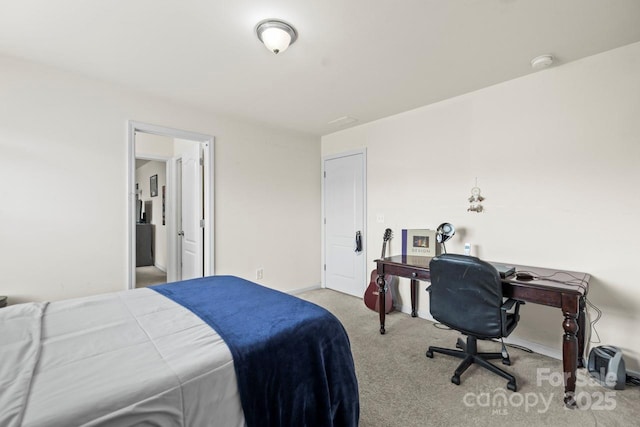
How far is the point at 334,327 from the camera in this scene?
1.48 metres

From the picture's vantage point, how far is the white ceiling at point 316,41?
1713 millimetres

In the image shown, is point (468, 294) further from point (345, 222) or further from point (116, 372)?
point (345, 222)

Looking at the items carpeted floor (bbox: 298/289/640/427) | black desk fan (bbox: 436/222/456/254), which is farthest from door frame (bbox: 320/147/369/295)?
carpeted floor (bbox: 298/289/640/427)

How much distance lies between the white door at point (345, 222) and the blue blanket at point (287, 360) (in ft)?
8.21

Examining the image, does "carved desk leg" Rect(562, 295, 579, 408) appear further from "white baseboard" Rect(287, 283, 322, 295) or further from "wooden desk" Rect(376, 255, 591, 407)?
"white baseboard" Rect(287, 283, 322, 295)

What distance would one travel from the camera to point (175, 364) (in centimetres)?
104

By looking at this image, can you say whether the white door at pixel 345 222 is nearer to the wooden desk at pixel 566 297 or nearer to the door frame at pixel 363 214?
the door frame at pixel 363 214

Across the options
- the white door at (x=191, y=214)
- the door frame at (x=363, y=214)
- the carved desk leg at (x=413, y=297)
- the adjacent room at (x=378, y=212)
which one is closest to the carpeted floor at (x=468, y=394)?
the adjacent room at (x=378, y=212)

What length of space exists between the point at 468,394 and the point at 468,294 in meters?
0.65

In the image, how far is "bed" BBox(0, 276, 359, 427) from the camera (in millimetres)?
875

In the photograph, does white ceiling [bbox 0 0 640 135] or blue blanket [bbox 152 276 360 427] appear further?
white ceiling [bbox 0 0 640 135]

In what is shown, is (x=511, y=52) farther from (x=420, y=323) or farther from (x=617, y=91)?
(x=420, y=323)

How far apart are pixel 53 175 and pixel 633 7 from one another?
422cm

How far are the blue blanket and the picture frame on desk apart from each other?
1.89 m
